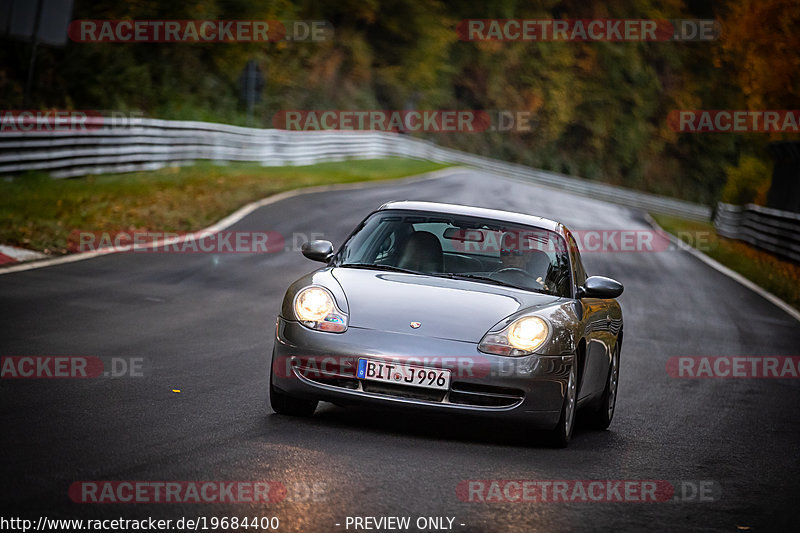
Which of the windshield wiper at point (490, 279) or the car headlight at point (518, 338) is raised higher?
the windshield wiper at point (490, 279)

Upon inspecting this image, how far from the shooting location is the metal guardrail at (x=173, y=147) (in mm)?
20897

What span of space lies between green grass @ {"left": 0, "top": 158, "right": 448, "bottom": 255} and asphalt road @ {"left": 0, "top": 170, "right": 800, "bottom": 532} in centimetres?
223

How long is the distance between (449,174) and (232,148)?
13732mm

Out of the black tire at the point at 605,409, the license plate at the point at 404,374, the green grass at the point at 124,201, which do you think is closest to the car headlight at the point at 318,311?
the license plate at the point at 404,374

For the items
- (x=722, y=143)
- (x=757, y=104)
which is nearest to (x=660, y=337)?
(x=757, y=104)

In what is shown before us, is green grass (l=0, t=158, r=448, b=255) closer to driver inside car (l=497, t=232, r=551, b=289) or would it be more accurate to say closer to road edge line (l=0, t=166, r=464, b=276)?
road edge line (l=0, t=166, r=464, b=276)

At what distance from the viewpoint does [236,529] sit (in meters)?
4.66

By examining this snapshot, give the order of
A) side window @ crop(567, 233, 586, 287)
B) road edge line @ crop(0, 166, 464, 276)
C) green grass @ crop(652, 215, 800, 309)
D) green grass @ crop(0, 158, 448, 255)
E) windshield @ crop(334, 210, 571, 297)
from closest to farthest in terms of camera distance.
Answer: windshield @ crop(334, 210, 571, 297)
side window @ crop(567, 233, 586, 287)
road edge line @ crop(0, 166, 464, 276)
green grass @ crop(0, 158, 448, 255)
green grass @ crop(652, 215, 800, 309)

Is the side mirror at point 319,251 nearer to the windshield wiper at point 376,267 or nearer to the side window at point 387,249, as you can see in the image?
the windshield wiper at point 376,267

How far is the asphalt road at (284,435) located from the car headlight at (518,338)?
0.48 m

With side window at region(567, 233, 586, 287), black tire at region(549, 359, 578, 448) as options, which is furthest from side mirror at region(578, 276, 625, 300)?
black tire at region(549, 359, 578, 448)

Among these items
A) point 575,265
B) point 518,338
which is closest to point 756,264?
point 575,265

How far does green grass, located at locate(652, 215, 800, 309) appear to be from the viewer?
70.8 feet

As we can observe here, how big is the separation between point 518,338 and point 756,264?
20.7 meters
